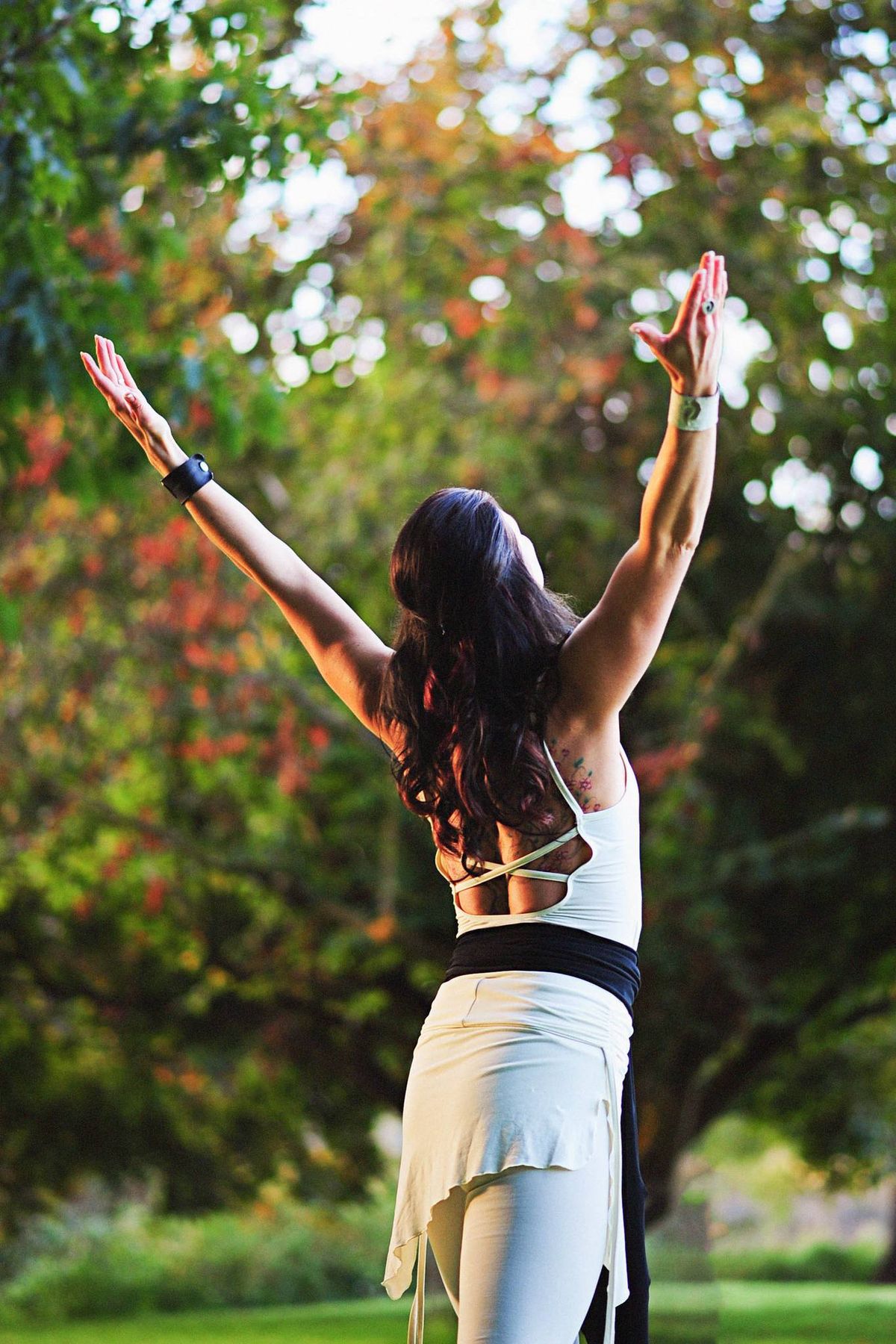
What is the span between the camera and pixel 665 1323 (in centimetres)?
601

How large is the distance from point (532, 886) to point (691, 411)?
64 cm

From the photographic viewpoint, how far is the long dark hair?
78.8 inches

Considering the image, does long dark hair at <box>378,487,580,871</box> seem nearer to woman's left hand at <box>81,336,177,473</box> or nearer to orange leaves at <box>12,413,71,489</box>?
woman's left hand at <box>81,336,177,473</box>

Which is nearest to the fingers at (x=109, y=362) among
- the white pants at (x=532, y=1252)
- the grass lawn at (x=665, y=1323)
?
the white pants at (x=532, y=1252)

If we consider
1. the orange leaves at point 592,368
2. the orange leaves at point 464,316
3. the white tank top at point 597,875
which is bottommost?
the white tank top at point 597,875

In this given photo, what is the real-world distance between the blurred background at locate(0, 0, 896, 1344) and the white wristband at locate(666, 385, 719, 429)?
8.04 feet

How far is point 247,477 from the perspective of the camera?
8844 mm

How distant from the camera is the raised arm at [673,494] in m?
1.84

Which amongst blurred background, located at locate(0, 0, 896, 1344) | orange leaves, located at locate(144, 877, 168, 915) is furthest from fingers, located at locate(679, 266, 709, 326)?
orange leaves, located at locate(144, 877, 168, 915)

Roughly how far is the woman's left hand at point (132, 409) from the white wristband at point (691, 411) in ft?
3.15

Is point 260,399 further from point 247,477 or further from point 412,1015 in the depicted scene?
point 412,1015

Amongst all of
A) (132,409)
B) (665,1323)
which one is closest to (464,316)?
(665,1323)

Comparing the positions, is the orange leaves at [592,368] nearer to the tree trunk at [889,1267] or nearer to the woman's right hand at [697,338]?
the woman's right hand at [697,338]

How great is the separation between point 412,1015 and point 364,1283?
5.56 metres
